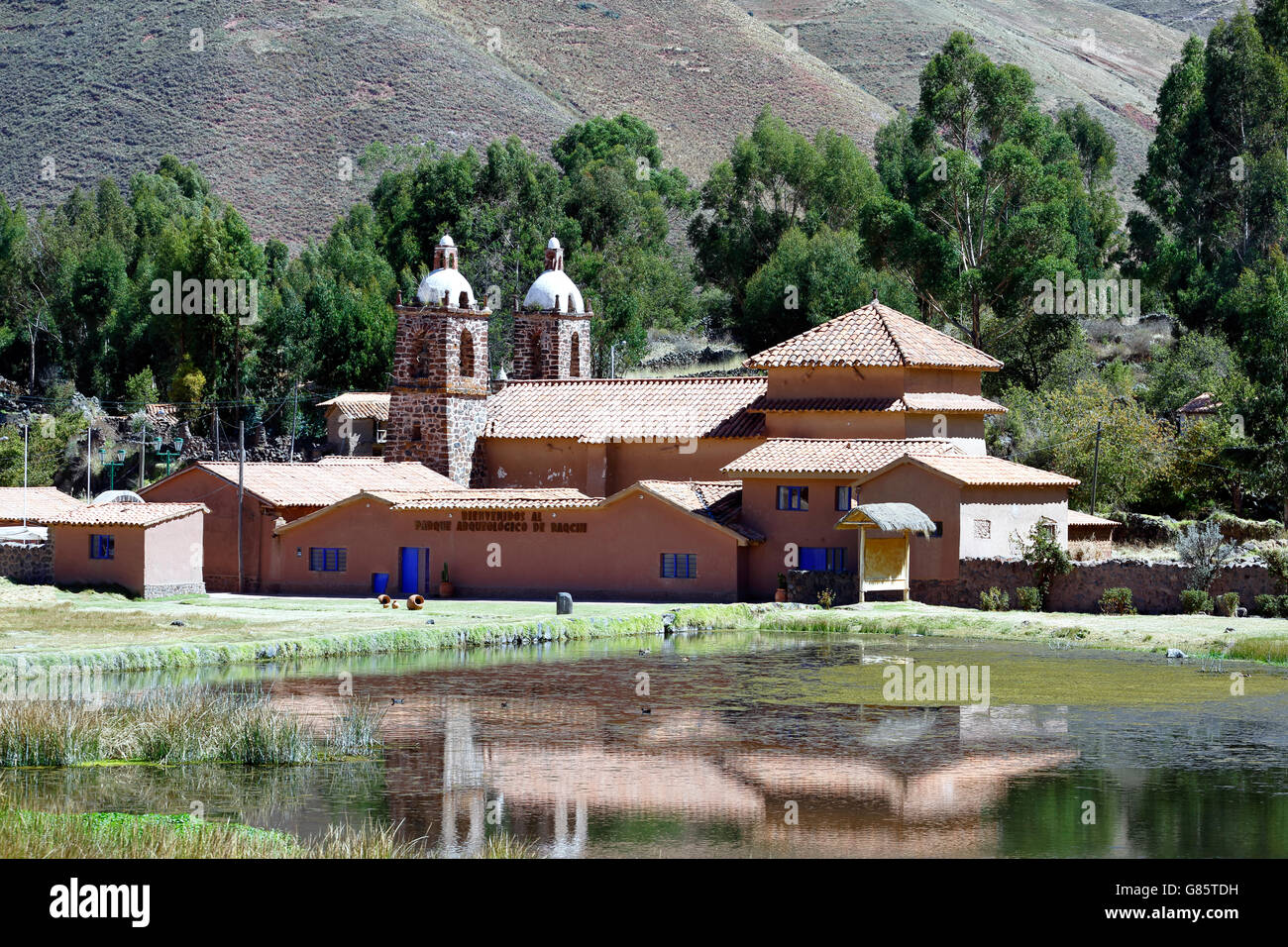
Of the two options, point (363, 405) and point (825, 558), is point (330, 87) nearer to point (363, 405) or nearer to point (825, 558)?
point (363, 405)

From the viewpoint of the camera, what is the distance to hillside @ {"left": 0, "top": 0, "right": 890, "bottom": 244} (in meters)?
120

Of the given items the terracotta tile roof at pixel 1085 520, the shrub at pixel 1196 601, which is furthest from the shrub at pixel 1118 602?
the terracotta tile roof at pixel 1085 520

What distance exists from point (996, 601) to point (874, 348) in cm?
1005

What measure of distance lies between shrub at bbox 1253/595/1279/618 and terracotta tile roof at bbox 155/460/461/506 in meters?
23.8

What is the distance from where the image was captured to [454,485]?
5459 cm

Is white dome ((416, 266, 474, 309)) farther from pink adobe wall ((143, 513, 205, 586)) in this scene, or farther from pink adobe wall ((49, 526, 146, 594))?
pink adobe wall ((49, 526, 146, 594))

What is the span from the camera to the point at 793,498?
154 feet

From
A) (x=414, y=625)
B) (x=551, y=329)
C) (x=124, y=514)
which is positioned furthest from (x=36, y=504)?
(x=414, y=625)

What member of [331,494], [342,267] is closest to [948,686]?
[331,494]

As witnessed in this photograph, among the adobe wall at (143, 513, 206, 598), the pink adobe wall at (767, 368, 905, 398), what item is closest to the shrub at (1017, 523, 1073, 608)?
the pink adobe wall at (767, 368, 905, 398)
